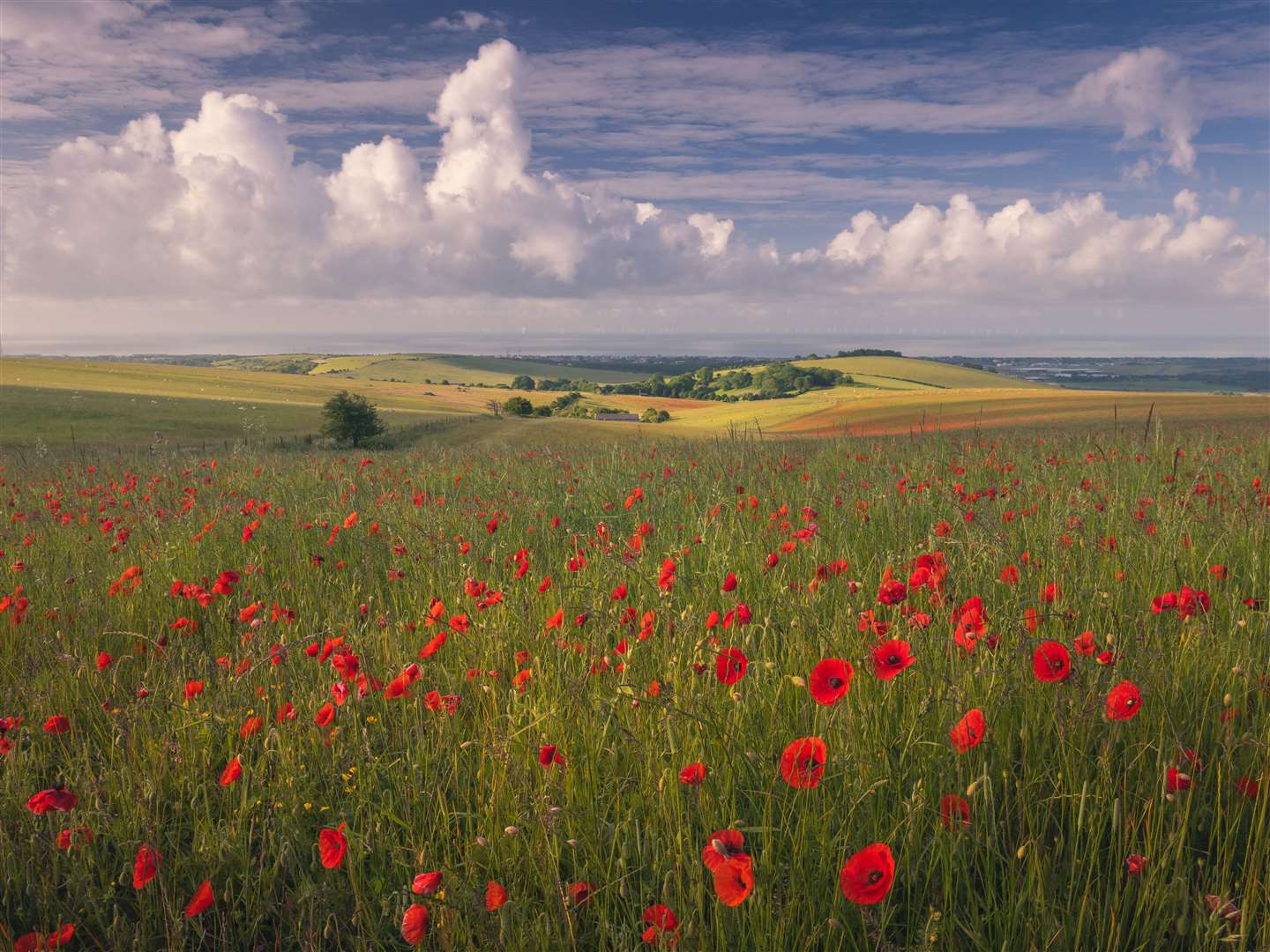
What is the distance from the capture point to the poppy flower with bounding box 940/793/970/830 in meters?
1.95

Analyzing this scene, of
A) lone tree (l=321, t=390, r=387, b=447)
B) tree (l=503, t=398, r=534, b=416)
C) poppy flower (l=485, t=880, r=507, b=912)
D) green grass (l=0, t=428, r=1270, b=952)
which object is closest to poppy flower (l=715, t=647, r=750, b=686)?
green grass (l=0, t=428, r=1270, b=952)

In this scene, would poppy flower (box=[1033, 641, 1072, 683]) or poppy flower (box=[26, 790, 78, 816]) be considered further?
poppy flower (box=[1033, 641, 1072, 683])

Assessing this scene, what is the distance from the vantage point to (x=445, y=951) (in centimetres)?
184

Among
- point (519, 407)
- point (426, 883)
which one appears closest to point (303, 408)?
point (519, 407)

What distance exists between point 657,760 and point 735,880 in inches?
38.4

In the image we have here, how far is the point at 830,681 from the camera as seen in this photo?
1868 mm

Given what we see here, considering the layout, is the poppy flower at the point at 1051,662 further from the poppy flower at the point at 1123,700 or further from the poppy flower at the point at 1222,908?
the poppy flower at the point at 1222,908

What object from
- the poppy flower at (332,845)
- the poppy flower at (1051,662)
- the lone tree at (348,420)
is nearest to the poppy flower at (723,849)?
the poppy flower at (332,845)

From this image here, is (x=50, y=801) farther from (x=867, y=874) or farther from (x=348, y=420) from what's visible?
(x=348, y=420)

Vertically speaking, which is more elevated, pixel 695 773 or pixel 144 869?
pixel 695 773

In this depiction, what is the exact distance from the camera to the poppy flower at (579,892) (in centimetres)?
190

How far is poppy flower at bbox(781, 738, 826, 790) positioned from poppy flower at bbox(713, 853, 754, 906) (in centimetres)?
27

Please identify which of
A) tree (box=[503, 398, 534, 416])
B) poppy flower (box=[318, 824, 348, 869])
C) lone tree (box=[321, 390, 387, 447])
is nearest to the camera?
poppy flower (box=[318, 824, 348, 869])

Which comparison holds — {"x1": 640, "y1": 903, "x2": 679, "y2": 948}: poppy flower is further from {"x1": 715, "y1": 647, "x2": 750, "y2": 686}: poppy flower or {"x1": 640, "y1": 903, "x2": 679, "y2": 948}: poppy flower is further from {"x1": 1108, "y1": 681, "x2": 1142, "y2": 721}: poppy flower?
{"x1": 1108, "y1": 681, "x2": 1142, "y2": 721}: poppy flower
